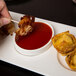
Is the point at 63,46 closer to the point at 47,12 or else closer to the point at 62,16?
the point at 62,16

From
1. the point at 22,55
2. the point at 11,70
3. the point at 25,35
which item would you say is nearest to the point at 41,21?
the point at 25,35

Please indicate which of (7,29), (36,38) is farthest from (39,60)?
(7,29)

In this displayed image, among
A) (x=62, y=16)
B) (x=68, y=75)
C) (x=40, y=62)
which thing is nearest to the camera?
(x=68, y=75)

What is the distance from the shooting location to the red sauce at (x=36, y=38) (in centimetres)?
113

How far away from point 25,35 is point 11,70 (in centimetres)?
29

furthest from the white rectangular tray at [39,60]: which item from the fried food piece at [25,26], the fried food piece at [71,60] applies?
the fried food piece at [25,26]

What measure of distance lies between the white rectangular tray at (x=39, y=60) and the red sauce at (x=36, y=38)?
7 centimetres

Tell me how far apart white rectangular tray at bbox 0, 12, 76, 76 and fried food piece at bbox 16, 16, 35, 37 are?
0.47ft

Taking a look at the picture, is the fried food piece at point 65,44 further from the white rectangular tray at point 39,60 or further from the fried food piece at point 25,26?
the fried food piece at point 25,26

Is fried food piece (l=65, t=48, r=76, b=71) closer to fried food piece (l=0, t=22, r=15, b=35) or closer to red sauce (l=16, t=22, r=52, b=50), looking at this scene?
red sauce (l=16, t=22, r=52, b=50)

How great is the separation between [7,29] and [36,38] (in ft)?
0.91

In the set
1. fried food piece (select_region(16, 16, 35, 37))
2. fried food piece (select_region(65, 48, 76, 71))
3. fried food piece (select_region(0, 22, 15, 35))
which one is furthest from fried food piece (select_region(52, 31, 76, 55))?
fried food piece (select_region(0, 22, 15, 35))

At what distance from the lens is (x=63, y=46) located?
3.31ft

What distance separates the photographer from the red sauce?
1.13 meters
